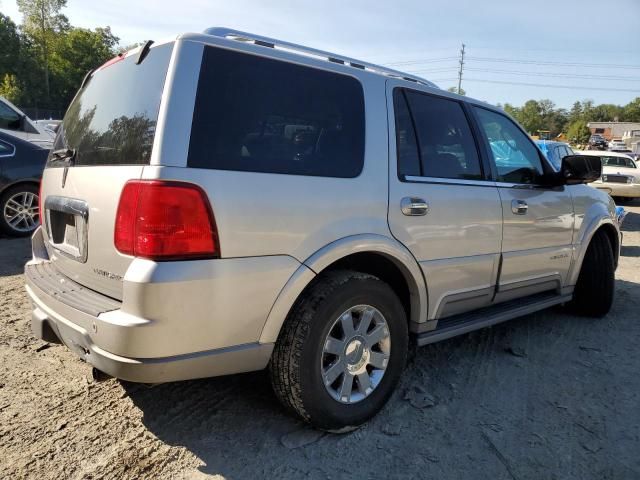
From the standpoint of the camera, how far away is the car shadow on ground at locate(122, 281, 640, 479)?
2.39 m

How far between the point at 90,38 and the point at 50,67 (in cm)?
631

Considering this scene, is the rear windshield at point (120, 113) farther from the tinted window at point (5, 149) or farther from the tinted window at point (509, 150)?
the tinted window at point (5, 149)

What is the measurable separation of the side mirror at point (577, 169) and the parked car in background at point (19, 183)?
659 cm

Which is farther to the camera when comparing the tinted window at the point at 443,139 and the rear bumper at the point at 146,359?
the tinted window at the point at 443,139

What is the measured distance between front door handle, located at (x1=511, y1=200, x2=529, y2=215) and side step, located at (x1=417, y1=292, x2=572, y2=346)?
2.30 feet

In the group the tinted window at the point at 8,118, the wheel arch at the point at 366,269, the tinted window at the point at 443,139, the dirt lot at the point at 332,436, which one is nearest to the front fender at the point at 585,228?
the dirt lot at the point at 332,436

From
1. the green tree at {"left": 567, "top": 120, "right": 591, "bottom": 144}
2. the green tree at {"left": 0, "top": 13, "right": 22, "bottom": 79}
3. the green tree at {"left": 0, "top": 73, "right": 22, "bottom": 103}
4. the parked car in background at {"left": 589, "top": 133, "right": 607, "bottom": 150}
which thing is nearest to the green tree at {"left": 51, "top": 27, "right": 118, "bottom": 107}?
the green tree at {"left": 0, "top": 13, "right": 22, "bottom": 79}

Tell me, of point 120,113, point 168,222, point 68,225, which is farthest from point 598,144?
point 168,222

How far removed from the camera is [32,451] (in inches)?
92.4

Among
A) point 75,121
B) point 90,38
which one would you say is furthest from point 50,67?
point 75,121

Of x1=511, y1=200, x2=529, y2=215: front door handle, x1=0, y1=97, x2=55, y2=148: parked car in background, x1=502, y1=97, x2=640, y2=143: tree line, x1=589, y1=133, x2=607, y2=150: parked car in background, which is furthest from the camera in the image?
x1=502, y1=97, x2=640, y2=143: tree line

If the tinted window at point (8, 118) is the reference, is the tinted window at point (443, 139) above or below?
below

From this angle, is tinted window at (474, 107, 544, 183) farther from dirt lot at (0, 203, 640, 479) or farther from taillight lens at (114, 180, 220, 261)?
taillight lens at (114, 180, 220, 261)

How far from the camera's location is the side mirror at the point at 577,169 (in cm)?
388
